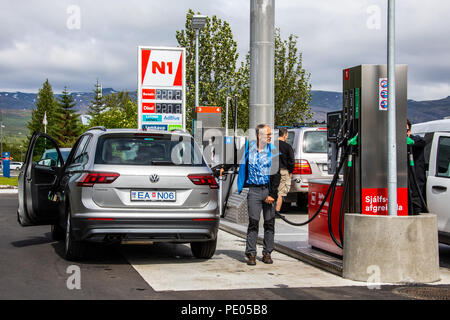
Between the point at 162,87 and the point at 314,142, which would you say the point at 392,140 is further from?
the point at 162,87

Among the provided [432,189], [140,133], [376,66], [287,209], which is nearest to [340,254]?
[432,189]

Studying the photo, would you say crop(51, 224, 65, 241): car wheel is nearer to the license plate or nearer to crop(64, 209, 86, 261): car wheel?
crop(64, 209, 86, 261): car wheel

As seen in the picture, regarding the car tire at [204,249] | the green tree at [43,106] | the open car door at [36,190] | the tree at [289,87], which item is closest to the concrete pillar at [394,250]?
the car tire at [204,249]

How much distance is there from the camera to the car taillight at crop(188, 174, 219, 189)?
7.81 metres

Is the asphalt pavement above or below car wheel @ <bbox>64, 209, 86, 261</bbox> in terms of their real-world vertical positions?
below

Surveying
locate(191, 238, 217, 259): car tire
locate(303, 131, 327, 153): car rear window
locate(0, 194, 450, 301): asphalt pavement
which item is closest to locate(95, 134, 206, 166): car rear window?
locate(191, 238, 217, 259): car tire

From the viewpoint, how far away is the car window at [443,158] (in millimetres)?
8502

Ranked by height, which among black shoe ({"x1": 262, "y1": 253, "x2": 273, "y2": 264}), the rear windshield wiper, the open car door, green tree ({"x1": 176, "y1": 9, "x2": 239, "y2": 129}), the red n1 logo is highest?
green tree ({"x1": 176, "y1": 9, "x2": 239, "y2": 129})

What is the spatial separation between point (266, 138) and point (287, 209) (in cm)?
806

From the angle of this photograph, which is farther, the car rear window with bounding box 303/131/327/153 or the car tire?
the car rear window with bounding box 303/131/327/153

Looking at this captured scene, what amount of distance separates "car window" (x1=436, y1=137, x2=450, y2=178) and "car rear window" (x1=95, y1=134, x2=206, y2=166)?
3263mm

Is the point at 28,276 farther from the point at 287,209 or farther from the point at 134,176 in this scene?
the point at 287,209

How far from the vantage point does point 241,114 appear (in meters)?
47.0

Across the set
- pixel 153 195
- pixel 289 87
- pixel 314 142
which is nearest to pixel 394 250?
pixel 153 195
